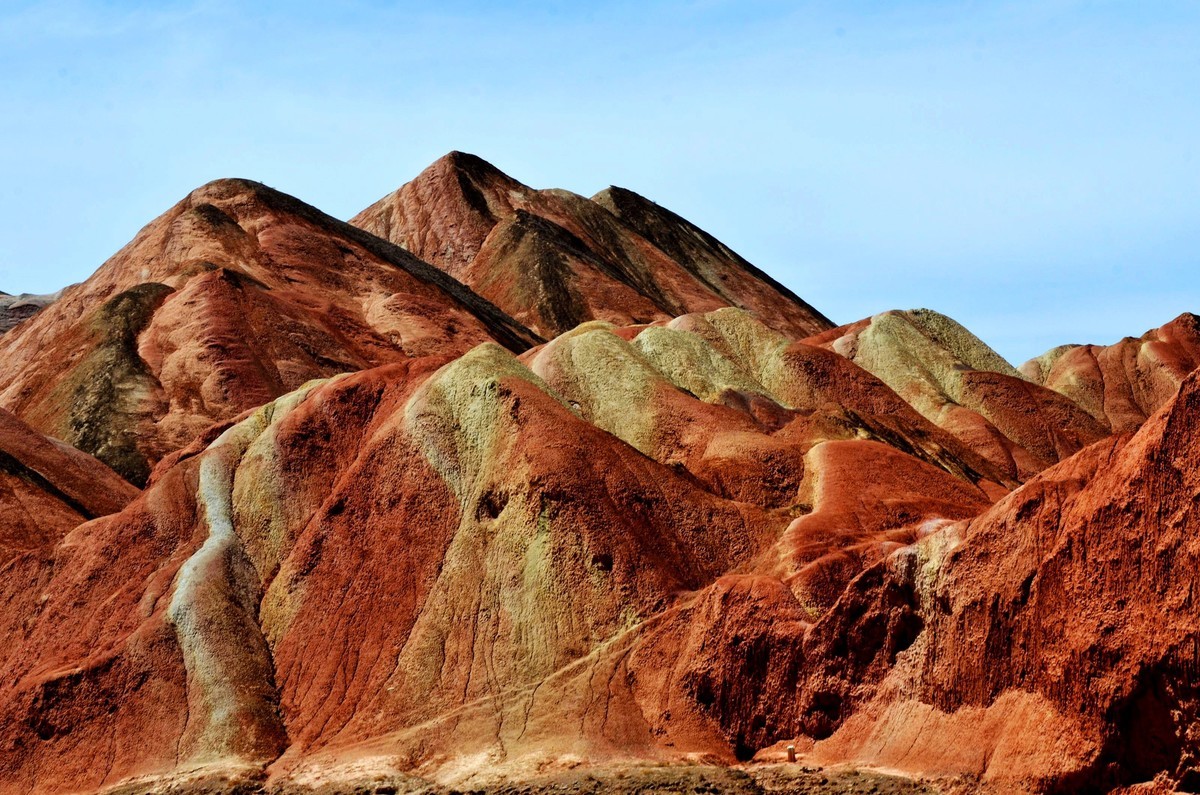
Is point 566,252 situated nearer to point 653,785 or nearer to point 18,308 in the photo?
point 18,308

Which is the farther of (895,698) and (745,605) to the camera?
(745,605)

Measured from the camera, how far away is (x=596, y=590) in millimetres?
51938

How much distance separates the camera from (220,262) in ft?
377

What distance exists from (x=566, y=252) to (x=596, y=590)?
314 feet

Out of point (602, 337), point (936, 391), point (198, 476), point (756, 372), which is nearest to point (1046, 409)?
point (936, 391)

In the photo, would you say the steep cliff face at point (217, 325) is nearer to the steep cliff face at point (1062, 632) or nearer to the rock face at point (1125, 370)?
the rock face at point (1125, 370)

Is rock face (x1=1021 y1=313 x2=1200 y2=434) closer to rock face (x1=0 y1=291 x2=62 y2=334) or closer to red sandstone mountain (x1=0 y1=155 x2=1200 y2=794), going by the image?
red sandstone mountain (x1=0 y1=155 x2=1200 y2=794)

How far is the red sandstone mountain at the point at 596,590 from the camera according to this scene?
38.9m

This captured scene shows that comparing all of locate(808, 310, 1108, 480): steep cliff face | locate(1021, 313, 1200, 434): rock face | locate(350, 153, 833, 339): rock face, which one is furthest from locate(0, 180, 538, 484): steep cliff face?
locate(1021, 313, 1200, 434): rock face

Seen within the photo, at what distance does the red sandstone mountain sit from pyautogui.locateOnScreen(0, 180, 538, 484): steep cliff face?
6443 mm

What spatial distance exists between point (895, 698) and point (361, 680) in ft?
57.5

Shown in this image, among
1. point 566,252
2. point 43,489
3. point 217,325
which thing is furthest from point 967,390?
point 566,252

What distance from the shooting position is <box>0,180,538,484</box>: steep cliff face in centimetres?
9319

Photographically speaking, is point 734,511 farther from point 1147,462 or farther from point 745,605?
point 1147,462
